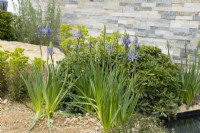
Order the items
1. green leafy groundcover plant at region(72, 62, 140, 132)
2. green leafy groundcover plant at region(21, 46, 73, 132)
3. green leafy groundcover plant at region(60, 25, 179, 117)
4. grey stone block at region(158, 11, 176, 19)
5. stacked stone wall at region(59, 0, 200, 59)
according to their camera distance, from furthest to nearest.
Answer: grey stone block at region(158, 11, 176, 19) < stacked stone wall at region(59, 0, 200, 59) < green leafy groundcover plant at region(60, 25, 179, 117) < green leafy groundcover plant at region(21, 46, 73, 132) < green leafy groundcover plant at region(72, 62, 140, 132)

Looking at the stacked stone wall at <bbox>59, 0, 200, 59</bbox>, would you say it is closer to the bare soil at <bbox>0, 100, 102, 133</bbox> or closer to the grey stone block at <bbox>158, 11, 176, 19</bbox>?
the grey stone block at <bbox>158, 11, 176, 19</bbox>

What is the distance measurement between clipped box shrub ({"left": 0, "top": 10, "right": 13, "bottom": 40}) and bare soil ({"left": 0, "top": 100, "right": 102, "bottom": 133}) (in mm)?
2886

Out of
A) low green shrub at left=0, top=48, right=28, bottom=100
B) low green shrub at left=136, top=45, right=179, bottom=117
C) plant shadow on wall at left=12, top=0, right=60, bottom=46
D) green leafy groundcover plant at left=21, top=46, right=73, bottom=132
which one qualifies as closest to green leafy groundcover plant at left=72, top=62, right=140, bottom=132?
green leafy groundcover plant at left=21, top=46, right=73, bottom=132

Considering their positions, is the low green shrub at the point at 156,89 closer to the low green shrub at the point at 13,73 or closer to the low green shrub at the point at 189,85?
the low green shrub at the point at 189,85

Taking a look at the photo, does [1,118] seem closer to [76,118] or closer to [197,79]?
[76,118]

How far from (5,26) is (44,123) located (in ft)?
11.2

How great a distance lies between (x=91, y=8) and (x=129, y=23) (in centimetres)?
97

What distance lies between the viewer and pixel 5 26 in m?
5.05

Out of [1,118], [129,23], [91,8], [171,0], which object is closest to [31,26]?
[91,8]

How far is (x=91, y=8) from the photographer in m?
5.22

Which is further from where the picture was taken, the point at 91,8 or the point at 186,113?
the point at 91,8

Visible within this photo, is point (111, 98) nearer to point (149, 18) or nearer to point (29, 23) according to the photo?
point (149, 18)

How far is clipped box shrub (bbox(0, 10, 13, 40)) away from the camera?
4.99m

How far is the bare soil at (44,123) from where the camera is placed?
84.0 inches
